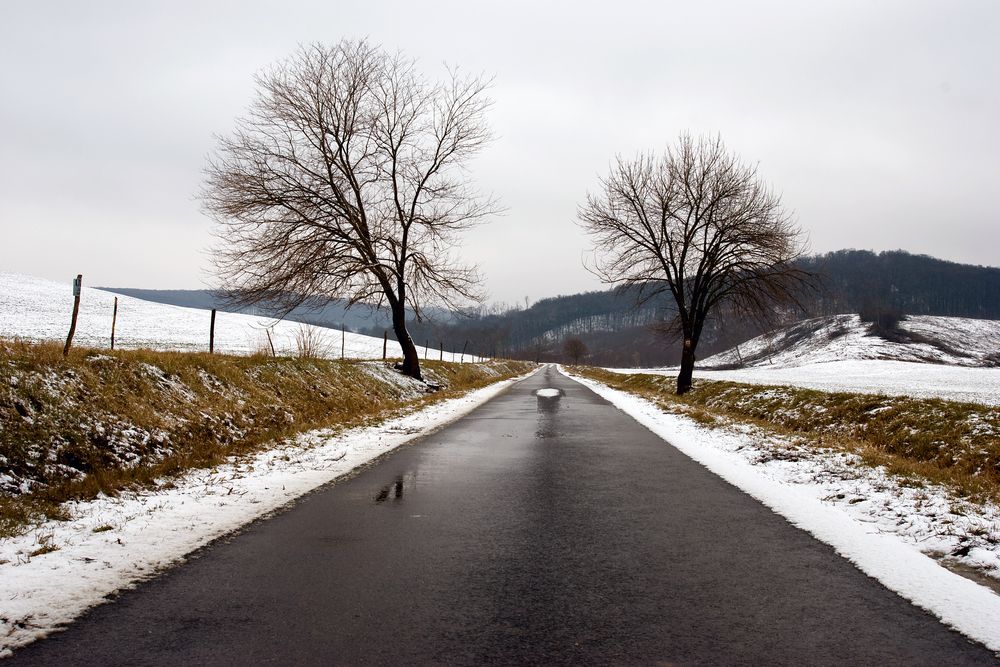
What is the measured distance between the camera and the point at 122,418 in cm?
765

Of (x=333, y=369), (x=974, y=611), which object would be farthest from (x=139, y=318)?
(x=974, y=611)

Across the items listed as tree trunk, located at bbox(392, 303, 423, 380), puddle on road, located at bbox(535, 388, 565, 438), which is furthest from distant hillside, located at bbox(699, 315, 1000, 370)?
puddle on road, located at bbox(535, 388, 565, 438)

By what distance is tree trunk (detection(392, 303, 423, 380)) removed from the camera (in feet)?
73.4

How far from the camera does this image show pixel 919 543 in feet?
15.6

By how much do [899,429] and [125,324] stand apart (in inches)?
1990

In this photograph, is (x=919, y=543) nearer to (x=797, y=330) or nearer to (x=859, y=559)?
(x=859, y=559)

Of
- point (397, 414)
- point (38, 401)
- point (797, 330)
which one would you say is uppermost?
point (797, 330)

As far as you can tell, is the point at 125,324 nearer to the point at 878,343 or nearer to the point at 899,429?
the point at 899,429

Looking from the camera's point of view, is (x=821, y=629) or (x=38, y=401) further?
(x=38, y=401)

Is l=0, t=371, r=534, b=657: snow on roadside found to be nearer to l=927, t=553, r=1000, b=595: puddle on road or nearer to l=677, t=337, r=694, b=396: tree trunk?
l=927, t=553, r=1000, b=595: puddle on road

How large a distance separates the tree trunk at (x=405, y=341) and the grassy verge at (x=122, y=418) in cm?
923

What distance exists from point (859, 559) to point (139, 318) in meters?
56.9

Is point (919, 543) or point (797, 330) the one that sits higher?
point (797, 330)

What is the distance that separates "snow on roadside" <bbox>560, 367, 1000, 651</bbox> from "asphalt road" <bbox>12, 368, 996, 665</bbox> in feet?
0.74
